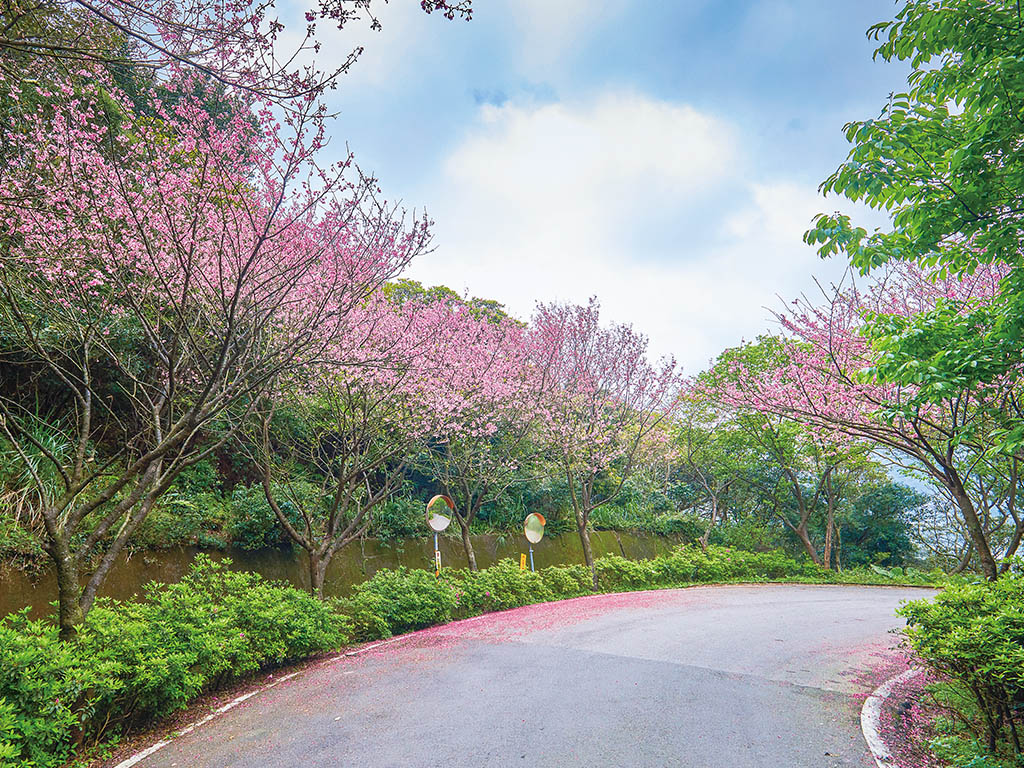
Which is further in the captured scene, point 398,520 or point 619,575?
point 619,575

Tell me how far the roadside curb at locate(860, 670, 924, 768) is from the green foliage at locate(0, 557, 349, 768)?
214 inches

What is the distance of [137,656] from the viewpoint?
4.45 meters

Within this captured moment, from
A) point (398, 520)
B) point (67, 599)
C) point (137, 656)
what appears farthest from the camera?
point (398, 520)

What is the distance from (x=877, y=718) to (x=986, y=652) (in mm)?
1222

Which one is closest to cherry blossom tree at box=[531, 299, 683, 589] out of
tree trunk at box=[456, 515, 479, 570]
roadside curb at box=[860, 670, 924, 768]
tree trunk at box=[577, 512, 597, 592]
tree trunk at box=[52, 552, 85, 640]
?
tree trunk at box=[577, 512, 597, 592]

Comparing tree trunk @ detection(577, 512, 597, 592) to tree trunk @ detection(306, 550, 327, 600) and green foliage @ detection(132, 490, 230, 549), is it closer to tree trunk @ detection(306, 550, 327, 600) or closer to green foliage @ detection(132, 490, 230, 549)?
tree trunk @ detection(306, 550, 327, 600)

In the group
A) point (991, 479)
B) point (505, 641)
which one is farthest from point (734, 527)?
point (505, 641)

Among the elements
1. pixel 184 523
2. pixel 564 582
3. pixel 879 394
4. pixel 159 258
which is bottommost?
pixel 564 582

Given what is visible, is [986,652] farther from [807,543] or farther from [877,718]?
[807,543]

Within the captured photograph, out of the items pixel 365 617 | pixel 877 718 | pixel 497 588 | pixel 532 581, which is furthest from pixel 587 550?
pixel 877 718

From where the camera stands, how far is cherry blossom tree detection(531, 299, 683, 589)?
45.5ft

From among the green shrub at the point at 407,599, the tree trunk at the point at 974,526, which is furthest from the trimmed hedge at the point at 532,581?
the tree trunk at the point at 974,526

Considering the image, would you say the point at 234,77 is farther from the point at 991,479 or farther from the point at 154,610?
the point at 991,479

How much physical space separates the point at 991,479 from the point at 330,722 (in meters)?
18.6
